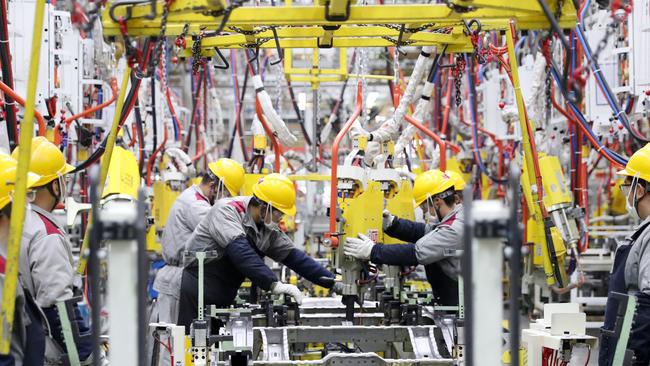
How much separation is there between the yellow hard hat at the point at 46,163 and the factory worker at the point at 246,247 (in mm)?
1651

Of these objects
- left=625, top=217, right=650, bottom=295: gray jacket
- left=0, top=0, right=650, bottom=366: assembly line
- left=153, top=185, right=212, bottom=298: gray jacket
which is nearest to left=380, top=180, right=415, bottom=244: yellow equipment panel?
left=0, top=0, right=650, bottom=366: assembly line

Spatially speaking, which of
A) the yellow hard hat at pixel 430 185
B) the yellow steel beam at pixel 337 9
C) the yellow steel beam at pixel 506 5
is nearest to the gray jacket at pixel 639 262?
the yellow steel beam at pixel 506 5

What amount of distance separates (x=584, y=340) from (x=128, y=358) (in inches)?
95.9

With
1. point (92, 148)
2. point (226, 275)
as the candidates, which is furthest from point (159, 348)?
point (92, 148)

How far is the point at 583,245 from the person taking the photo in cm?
909

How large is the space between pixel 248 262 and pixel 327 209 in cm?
180

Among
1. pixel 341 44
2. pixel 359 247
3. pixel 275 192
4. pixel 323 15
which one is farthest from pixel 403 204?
pixel 323 15

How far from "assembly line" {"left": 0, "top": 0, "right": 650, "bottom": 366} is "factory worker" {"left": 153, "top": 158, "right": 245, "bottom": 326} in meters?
0.02

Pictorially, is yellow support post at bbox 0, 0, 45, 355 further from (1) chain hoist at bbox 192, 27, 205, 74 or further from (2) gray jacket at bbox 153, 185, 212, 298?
(2) gray jacket at bbox 153, 185, 212, 298

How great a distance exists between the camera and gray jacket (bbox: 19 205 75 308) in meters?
3.91

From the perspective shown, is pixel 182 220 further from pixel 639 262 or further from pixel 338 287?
pixel 639 262

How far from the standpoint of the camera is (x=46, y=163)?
4.35 meters

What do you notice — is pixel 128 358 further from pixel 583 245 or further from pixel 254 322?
pixel 583 245

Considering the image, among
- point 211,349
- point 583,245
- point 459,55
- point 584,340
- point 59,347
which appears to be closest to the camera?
point 59,347
